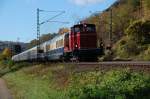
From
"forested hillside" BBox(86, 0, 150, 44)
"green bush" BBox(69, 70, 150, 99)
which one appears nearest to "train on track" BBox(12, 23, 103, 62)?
"green bush" BBox(69, 70, 150, 99)

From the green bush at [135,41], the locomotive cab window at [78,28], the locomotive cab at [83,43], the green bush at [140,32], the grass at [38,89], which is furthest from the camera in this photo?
the green bush at [140,32]

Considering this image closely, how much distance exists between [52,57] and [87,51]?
11414 mm

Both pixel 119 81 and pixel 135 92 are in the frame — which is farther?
pixel 119 81

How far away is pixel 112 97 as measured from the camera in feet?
49.0

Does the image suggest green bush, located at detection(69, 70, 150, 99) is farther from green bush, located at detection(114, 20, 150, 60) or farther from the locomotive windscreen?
green bush, located at detection(114, 20, 150, 60)

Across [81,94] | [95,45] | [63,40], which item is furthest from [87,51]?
[81,94]

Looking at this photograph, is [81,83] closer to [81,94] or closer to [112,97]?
[81,94]

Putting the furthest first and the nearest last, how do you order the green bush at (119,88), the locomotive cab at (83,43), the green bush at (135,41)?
1. the green bush at (135,41)
2. the locomotive cab at (83,43)
3. the green bush at (119,88)

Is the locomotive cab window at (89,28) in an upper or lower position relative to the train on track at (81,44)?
upper

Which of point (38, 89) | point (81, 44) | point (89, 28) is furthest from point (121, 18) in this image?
point (38, 89)

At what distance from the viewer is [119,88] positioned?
54.7ft

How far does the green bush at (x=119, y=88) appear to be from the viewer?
15.4 metres

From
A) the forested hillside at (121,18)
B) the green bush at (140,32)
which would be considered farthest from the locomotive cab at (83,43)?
the forested hillside at (121,18)

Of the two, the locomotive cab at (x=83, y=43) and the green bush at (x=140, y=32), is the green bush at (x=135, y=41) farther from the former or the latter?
the locomotive cab at (x=83, y=43)
